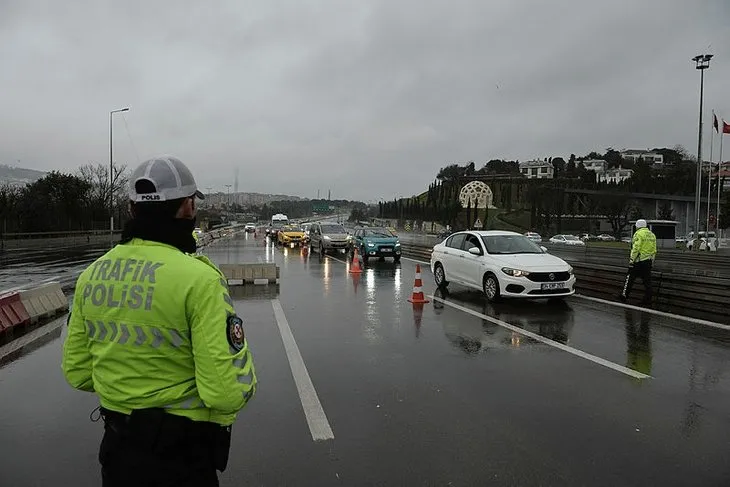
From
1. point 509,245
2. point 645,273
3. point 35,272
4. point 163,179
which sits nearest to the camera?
point 163,179

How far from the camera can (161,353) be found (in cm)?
212

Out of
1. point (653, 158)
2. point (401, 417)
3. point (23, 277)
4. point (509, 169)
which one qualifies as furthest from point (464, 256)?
point (653, 158)

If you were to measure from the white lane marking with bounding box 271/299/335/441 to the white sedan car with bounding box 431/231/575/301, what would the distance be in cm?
507

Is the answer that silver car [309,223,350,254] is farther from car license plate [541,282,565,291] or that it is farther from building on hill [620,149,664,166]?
building on hill [620,149,664,166]

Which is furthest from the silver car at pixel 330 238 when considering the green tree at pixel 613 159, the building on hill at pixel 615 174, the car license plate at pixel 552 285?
the green tree at pixel 613 159

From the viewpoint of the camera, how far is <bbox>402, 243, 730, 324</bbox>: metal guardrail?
10484 mm

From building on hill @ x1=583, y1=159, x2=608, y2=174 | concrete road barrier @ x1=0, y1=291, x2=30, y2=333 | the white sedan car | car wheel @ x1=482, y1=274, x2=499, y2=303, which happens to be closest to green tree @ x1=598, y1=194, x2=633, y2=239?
the white sedan car

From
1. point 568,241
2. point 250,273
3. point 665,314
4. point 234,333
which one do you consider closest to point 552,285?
point 665,314

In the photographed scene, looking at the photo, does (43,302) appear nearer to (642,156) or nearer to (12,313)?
(12,313)

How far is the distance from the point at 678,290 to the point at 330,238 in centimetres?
2045

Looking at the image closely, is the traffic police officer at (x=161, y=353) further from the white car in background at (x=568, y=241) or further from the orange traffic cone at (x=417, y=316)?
the white car in background at (x=568, y=241)

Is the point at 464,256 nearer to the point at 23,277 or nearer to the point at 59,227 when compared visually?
the point at 23,277

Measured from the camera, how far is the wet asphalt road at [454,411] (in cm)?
398

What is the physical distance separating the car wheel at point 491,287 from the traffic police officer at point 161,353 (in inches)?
403
